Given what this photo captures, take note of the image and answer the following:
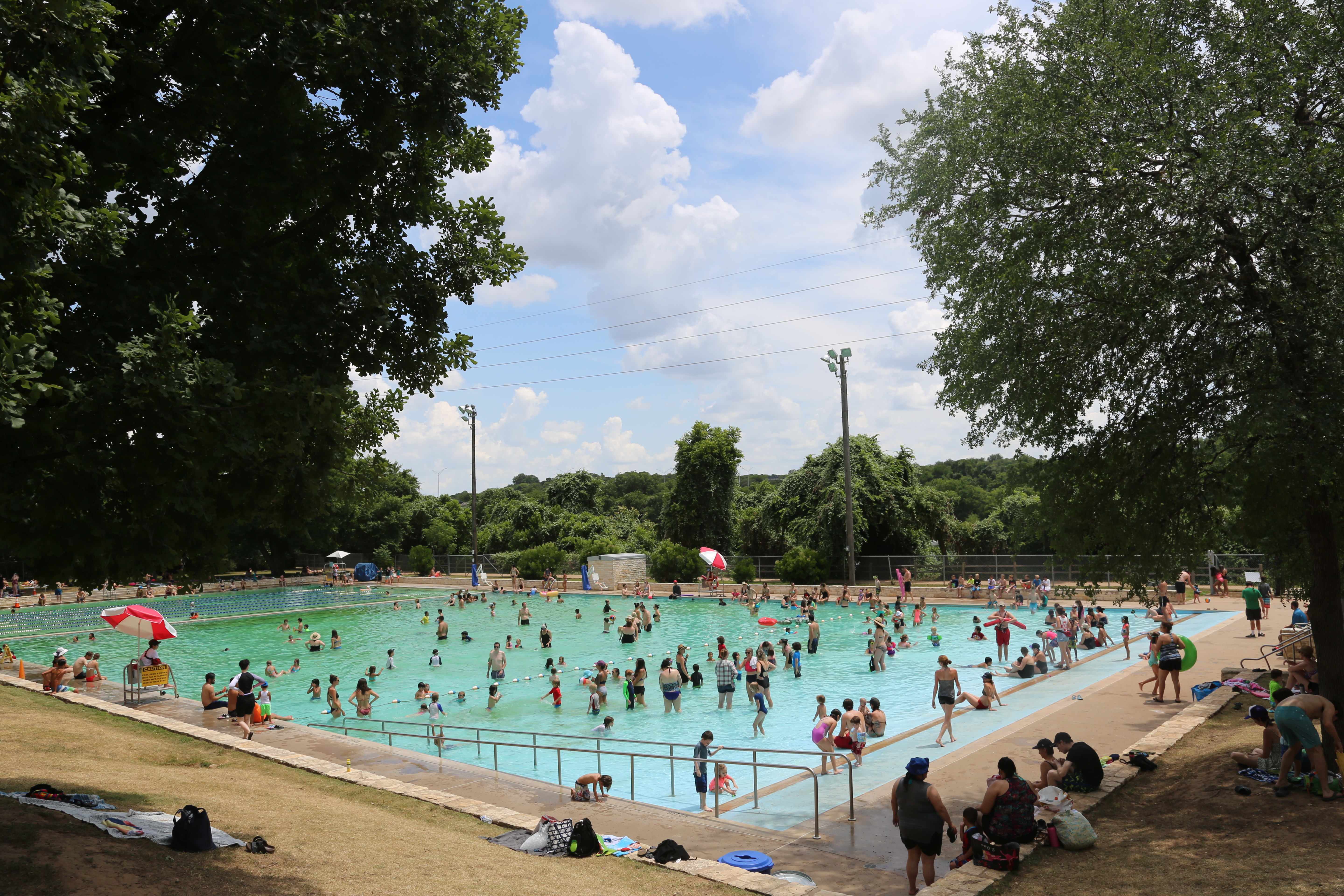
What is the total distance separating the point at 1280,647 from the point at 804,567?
1026 inches

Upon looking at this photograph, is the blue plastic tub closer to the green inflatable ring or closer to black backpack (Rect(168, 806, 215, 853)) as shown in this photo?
black backpack (Rect(168, 806, 215, 853))

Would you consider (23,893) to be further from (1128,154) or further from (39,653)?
(39,653)

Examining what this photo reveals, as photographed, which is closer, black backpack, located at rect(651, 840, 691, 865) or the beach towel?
the beach towel

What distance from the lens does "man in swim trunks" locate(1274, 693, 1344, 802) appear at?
8.82m

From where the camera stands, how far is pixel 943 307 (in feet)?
39.7

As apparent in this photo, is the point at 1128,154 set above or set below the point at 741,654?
above

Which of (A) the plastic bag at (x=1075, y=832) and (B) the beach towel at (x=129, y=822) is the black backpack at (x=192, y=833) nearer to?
(B) the beach towel at (x=129, y=822)

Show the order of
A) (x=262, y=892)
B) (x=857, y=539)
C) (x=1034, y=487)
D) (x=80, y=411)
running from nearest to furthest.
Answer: (x=80, y=411), (x=262, y=892), (x=1034, y=487), (x=857, y=539)

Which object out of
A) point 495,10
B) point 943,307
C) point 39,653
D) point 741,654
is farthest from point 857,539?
point 495,10

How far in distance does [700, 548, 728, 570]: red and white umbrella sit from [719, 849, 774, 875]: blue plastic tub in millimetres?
A: 32222

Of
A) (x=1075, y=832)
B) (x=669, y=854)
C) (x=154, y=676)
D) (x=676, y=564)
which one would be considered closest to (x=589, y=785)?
(x=669, y=854)

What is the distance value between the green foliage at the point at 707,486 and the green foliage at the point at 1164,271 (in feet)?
133

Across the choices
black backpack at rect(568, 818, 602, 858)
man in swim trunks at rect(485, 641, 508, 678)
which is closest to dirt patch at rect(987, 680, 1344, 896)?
black backpack at rect(568, 818, 602, 858)

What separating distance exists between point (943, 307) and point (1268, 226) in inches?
164
